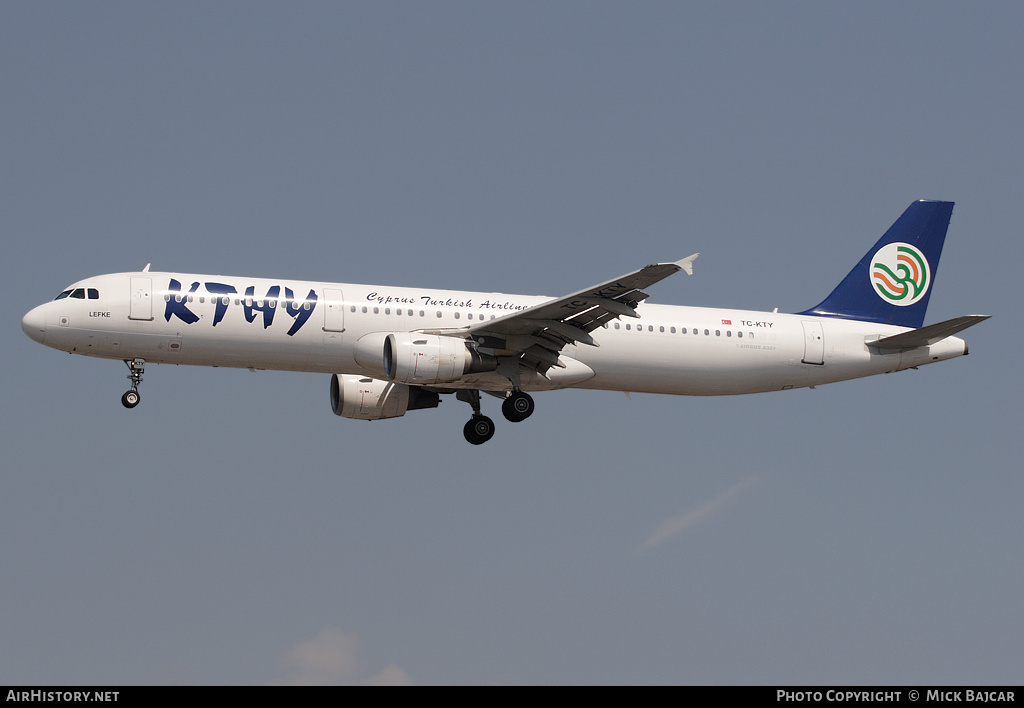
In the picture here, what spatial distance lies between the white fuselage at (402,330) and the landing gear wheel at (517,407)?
384 mm

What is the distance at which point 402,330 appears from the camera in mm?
34688

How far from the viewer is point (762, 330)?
123ft

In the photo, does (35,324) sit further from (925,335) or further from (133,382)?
(925,335)

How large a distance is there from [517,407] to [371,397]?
504cm

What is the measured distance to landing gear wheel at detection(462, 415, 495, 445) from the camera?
1449 inches

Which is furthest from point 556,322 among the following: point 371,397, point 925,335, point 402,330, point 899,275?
point 899,275

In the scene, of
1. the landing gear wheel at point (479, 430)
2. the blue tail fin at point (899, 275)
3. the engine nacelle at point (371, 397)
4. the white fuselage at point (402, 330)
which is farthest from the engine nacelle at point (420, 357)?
the blue tail fin at point (899, 275)

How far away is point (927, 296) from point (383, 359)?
1796 cm

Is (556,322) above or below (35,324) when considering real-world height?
below

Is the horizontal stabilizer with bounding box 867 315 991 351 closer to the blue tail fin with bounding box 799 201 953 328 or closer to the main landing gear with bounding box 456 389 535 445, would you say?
the blue tail fin with bounding box 799 201 953 328

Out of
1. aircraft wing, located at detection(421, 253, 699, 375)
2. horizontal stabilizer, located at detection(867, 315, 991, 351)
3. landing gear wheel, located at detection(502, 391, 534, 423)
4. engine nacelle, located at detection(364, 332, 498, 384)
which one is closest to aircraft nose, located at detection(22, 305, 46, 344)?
engine nacelle, located at detection(364, 332, 498, 384)
